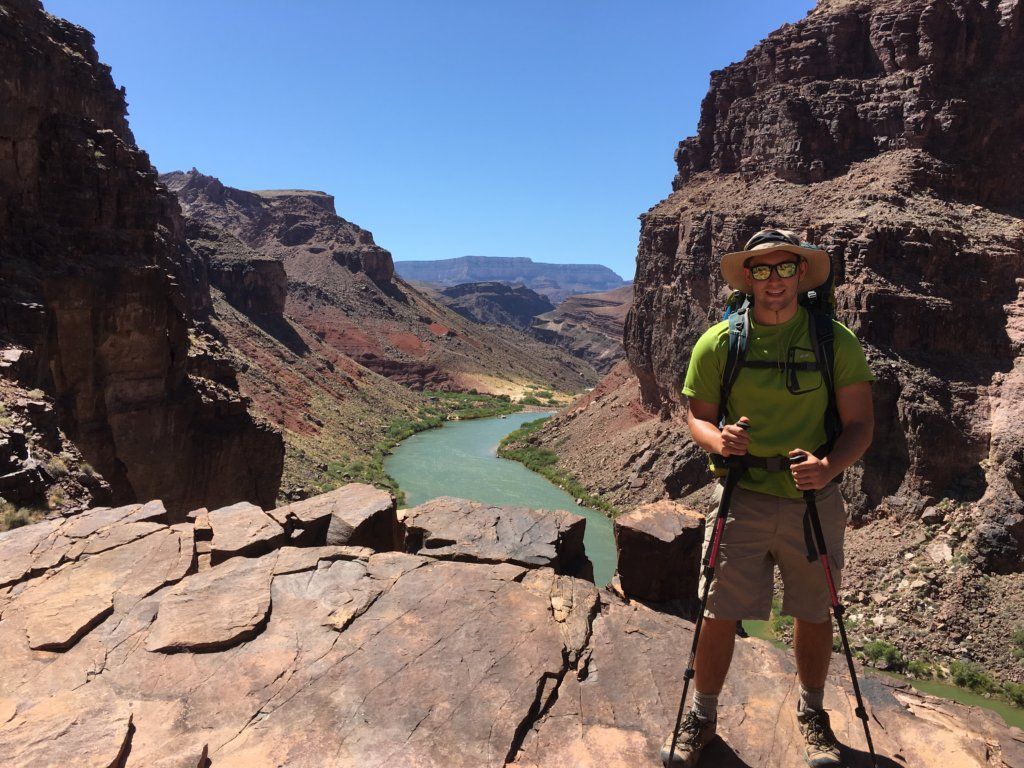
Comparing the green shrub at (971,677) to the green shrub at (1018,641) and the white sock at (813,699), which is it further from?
the white sock at (813,699)

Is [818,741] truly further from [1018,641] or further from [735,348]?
[1018,641]

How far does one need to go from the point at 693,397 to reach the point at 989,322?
22054 millimetres

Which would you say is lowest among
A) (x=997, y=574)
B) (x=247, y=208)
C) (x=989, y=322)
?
(x=997, y=574)

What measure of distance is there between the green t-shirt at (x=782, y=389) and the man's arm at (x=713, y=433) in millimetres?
169

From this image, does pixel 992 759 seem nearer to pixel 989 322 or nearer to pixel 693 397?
pixel 693 397

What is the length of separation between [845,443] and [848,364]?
1.68 ft

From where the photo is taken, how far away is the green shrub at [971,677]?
15.7m

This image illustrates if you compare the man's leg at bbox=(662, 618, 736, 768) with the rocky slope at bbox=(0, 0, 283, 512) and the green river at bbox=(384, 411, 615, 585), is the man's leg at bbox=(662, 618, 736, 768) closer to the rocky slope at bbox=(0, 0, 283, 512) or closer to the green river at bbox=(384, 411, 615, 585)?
the rocky slope at bbox=(0, 0, 283, 512)

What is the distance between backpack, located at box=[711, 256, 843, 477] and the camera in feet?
14.0

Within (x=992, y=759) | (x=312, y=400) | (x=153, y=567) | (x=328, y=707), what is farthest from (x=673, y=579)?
(x=312, y=400)

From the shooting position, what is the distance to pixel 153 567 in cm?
643

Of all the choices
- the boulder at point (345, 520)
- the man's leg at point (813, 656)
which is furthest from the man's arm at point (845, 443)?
the boulder at point (345, 520)

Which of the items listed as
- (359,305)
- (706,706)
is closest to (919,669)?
(706,706)

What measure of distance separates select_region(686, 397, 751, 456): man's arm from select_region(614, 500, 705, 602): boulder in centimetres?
270
